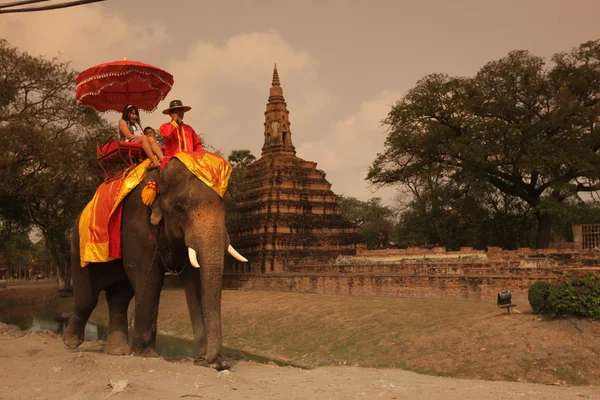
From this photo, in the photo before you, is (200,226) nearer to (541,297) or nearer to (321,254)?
(541,297)

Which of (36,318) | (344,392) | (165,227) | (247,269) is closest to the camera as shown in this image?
(344,392)

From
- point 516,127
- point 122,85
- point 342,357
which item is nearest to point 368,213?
point 516,127

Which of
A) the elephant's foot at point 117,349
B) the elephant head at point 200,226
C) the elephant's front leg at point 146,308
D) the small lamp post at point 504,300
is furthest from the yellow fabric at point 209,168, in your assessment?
the small lamp post at point 504,300

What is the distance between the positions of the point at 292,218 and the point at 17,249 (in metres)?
43.4

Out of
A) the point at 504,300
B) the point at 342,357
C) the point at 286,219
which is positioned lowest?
the point at 342,357

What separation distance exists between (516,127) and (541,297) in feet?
66.7

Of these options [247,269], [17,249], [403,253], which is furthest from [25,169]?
[17,249]

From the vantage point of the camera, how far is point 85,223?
34.3 feet

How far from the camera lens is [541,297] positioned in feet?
52.6

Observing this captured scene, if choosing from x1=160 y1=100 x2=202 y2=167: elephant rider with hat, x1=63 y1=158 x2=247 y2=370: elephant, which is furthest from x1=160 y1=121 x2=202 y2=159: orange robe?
x1=63 y1=158 x2=247 y2=370: elephant

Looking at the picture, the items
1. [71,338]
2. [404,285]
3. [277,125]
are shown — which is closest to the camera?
[71,338]

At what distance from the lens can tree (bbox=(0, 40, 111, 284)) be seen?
2608cm

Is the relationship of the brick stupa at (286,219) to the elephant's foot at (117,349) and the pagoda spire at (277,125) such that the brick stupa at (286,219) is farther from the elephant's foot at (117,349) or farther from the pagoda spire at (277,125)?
the elephant's foot at (117,349)

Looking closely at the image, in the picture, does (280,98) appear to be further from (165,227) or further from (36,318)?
(165,227)
